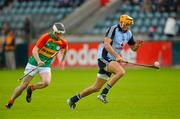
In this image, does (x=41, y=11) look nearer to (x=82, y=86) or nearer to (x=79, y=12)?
(x=79, y=12)

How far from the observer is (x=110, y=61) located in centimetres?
1463

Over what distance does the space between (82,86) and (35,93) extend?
265cm

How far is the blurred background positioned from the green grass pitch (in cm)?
425

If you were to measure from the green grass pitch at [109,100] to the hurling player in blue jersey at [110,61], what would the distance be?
393 millimetres

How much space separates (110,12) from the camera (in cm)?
3634

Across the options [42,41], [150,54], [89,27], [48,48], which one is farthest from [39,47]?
[89,27]

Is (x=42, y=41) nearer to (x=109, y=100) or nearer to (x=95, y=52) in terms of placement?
(x=109, y=100)

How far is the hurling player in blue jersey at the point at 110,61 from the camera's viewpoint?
1441 centimetres

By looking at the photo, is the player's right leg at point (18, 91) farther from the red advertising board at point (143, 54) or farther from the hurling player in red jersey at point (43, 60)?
the red advertising board at point (143, 54)

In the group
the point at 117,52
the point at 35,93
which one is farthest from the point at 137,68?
the point at 117,52

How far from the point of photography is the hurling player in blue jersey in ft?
47.3

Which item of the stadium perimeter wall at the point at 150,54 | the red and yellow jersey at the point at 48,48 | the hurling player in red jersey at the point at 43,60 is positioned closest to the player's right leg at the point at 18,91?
the hurling player in red jersey at the point at 43,60

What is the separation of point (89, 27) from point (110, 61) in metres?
21.6

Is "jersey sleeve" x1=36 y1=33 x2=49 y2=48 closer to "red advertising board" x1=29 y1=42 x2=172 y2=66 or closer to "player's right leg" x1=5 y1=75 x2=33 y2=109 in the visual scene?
"player's right leg" x1=5 y1=75 x2=33 y2=109
